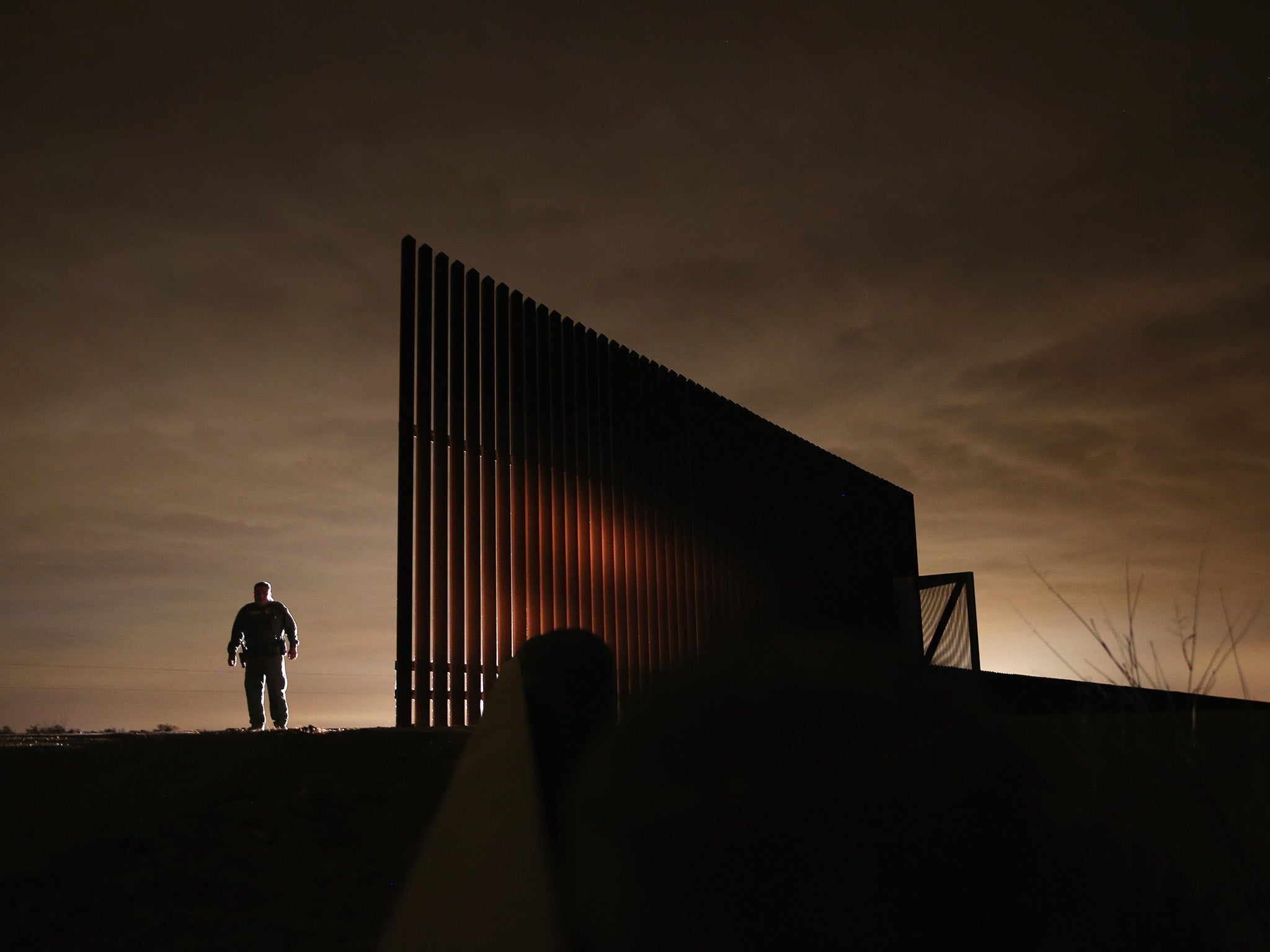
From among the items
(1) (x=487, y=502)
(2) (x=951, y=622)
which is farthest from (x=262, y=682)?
(2) (x=951, y=622)

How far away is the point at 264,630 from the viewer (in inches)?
315

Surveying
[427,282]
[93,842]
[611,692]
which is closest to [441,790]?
[611,692]

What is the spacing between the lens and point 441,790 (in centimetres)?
344

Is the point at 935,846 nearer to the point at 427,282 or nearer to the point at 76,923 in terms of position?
the point at 76,923

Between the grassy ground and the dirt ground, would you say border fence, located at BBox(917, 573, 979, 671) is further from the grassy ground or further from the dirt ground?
the dirt ground

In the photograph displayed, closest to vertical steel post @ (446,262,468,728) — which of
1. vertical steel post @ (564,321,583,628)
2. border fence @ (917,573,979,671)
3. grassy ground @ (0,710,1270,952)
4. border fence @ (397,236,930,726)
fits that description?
border fence @ (397,236,930,726)

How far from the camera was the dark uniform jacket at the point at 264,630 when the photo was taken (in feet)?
26.2

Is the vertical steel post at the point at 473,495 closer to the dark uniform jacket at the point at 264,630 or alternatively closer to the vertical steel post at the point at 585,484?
the vertical steel post at the point at 585,484

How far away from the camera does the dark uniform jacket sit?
798 centimetres

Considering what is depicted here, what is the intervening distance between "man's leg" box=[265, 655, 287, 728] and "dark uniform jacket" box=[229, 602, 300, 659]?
83 mm

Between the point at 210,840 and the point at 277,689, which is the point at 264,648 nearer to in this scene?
the point at 277,689

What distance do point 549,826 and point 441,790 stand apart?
2.48 ft

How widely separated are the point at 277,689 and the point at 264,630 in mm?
502

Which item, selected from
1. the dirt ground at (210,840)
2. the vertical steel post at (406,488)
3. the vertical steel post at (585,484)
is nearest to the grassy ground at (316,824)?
the dirt ground at (210,840)
